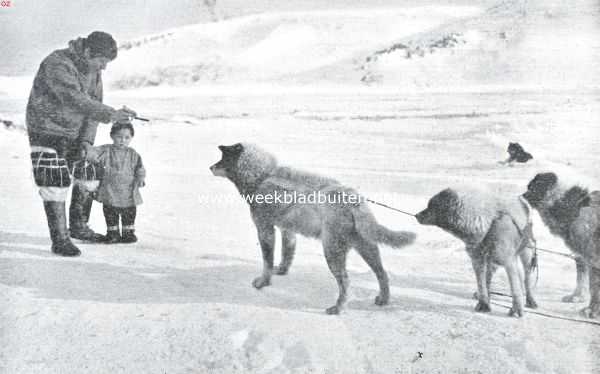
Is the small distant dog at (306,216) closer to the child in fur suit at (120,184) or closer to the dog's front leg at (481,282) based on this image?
the dog's front leg at (481,282)

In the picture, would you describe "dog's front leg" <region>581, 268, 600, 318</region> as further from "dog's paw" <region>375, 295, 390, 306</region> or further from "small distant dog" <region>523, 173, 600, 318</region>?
"dog's paw" <region>375, 295, 390, 306</region>

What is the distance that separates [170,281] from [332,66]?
1.96 m

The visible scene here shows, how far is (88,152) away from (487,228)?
2296mm

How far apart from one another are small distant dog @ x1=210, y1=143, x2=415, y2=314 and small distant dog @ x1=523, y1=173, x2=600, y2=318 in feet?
2.55

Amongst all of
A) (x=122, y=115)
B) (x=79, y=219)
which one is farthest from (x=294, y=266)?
(x=79, y=219)

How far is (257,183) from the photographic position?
8.07ft

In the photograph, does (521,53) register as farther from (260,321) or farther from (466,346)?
(260,321)

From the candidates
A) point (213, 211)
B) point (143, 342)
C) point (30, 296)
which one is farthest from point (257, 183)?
point (30, 296)

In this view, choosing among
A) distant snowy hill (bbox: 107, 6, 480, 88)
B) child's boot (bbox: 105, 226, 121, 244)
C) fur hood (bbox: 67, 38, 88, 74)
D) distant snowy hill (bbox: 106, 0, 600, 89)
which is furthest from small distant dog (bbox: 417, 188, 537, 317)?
fur hood (bbox: 67, 38, 88, 74)

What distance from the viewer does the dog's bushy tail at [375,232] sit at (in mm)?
2043

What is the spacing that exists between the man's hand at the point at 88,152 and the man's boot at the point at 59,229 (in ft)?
1.02

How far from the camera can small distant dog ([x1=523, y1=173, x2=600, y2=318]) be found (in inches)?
87.9

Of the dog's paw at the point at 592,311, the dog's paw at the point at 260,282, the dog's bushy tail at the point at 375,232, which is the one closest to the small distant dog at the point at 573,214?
the dog's paw at the point at 592,311

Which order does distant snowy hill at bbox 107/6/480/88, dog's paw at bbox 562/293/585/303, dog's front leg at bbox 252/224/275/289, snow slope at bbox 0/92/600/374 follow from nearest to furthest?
snow slope at bbox 0/92/600/374
dog's paw at bbox 562/293/585/303
dog's front leg at bbox 252/224/275/289
distant snowy hill at bbox 107/6/480/88
